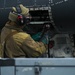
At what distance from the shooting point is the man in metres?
3.61

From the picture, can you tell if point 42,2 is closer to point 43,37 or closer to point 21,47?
point 43,37

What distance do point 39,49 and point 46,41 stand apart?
1.75 ft

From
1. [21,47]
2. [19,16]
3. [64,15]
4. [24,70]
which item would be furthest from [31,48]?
[64,15]

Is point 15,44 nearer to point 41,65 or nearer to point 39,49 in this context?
point 39,49

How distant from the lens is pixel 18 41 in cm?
362

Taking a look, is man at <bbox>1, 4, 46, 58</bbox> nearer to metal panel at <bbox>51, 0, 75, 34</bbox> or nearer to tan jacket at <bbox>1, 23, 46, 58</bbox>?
tan jacket at <bbox>1, 23, 46, 58</bbox>

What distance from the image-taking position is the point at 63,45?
A: 4.45 m

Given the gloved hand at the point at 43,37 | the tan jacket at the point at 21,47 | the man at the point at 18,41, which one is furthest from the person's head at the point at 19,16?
the gloved hand at the point at 43,37

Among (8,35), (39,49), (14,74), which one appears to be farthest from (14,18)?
(14,74)

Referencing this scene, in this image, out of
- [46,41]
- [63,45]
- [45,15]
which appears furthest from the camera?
[45,15]

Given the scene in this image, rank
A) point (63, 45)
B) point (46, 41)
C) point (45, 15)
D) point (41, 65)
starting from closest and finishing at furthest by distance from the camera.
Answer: point (41, 65) → point (46, 41) → point (63, 45) → point (45, 15)

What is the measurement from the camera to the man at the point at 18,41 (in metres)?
3.61

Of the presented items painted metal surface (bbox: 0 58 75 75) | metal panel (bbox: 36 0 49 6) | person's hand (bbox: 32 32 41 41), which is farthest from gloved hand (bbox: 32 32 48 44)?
painted metal surface (bbox: 0 58 75 75)

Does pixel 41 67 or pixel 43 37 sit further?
pixel 43 37
